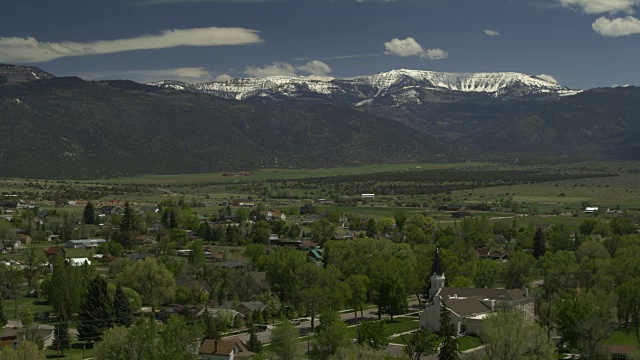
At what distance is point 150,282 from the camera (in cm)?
8900

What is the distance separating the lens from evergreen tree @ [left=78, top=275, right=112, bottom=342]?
7369 cm

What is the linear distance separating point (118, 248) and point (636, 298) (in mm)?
67505

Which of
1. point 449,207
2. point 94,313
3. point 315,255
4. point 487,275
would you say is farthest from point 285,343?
point 449,207

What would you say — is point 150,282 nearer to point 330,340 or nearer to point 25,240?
point 330,340

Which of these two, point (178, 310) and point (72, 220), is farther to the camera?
point (72, 220)

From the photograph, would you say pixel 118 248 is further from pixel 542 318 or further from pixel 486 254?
pixel 542 318

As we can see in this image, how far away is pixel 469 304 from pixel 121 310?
28.5 meters

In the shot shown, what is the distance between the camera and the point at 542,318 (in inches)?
3029

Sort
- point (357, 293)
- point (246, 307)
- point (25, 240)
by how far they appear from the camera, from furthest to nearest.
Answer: point (25, 240), point (357, 293), point (246, 307)

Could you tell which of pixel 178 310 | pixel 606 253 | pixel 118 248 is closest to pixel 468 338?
pixel 178 310

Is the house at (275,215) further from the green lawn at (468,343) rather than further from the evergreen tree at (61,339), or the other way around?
the evergreen tree at (61,339)

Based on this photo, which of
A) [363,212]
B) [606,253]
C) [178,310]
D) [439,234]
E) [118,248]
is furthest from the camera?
[363,212]

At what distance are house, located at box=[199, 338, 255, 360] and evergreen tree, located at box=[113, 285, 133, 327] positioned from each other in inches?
431

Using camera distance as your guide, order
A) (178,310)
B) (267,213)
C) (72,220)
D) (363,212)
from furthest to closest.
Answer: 1. (363,212)
2. (267,213)
3. (72,220)
4. (178,310)
